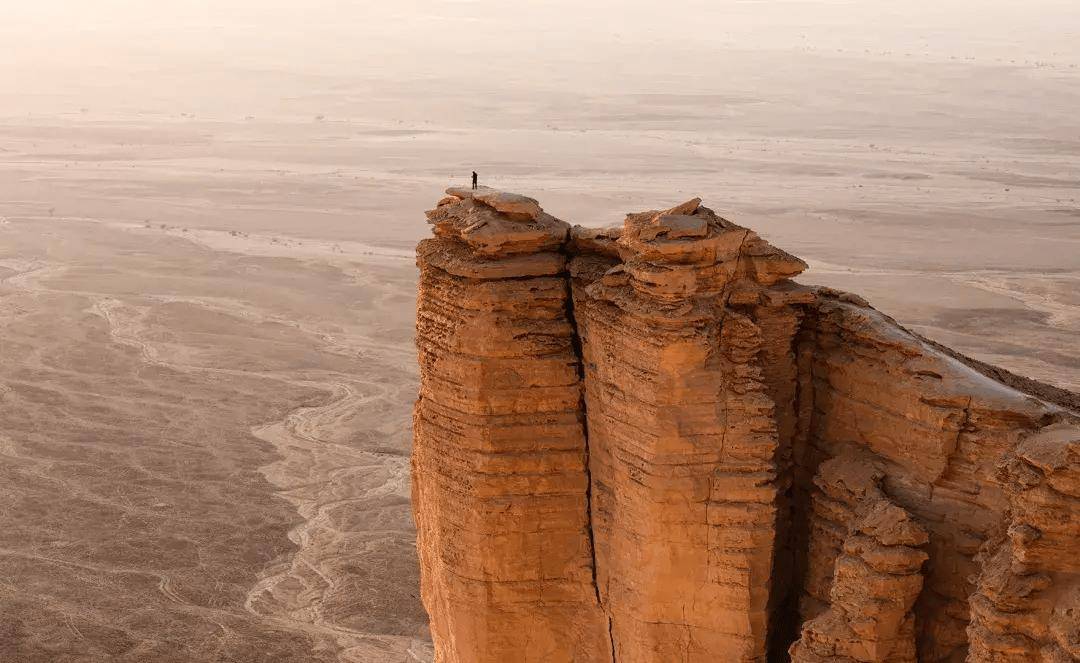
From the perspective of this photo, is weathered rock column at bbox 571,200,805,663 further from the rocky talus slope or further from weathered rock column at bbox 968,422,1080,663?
weathered rock column at bbox 968,422,1080,663

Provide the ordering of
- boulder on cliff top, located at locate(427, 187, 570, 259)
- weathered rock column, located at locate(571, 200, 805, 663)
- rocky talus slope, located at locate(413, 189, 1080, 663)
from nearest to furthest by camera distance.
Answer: rocky talus slope, located at locate(413, 189, 1080, 663) < weathered rock column, located at locate(571, 200, 805, 663) < boulder on cliff top, located at locate(427, 187, 570, 259)

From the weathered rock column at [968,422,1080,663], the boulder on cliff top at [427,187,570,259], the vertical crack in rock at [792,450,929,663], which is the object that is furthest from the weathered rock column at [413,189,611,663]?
the weathered rock column at [968,422,1080,663]

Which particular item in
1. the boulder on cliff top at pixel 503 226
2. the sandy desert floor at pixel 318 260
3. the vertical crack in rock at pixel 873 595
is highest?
the boulder on cliff top at pixel 503 226

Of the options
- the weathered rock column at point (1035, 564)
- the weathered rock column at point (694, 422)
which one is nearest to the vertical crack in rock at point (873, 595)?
the weathered rock column at point (694, 422)

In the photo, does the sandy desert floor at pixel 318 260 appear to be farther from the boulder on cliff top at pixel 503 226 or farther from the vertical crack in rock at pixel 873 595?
the vertical crack in rock at pixel 873 595

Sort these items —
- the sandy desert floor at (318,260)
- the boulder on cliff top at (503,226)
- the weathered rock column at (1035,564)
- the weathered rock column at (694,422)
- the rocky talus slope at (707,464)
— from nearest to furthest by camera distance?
the weathered rock column at (1035,564) → the rocky talus slope at (707,464) → the weathered rock column at (694,422) → the boulder on cliff top at (503,226) → the sandy desert floor at (318,260)

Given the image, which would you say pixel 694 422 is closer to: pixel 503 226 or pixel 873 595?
pixel 873 595

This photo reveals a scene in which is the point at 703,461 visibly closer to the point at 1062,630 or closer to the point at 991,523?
the point at 991,523
